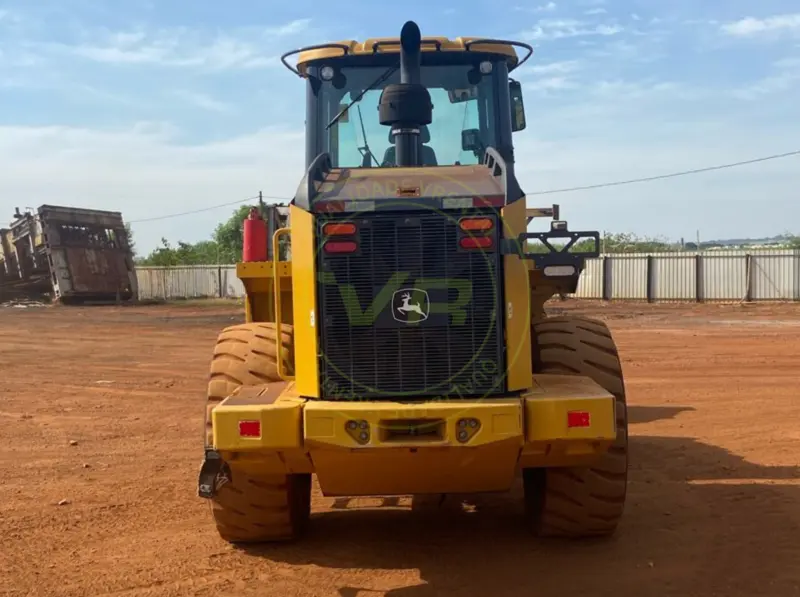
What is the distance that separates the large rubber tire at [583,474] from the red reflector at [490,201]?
3.45ft

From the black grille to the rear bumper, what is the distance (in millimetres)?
171

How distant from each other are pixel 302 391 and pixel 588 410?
153cm

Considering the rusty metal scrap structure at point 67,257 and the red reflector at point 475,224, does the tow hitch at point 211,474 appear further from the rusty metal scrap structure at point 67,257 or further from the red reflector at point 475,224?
the rusty metal scrap structure at point 67,257

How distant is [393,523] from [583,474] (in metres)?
1.49

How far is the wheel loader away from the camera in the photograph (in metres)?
4.86

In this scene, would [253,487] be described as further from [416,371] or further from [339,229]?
[339,229]

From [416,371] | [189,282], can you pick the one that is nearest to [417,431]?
[416,371]

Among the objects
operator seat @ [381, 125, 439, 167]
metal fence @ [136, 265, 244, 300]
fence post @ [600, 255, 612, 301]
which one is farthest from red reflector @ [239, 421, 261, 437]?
metal fence @ [136, 265, 244, 300]

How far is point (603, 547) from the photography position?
18.5ft

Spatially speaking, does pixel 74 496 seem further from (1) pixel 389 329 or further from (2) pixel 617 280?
(2) pixel 617 280

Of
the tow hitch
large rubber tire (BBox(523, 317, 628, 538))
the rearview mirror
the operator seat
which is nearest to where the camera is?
the tow hitch

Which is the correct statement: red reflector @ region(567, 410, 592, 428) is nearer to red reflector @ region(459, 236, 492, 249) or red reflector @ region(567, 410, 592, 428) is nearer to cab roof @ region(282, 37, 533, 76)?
red reflector @ region(459, 236, 492, 249)

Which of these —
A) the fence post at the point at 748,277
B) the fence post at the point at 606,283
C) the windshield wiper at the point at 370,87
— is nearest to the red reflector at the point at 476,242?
the windshield wiper at the point at 370,87

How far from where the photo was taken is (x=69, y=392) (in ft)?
42.7
